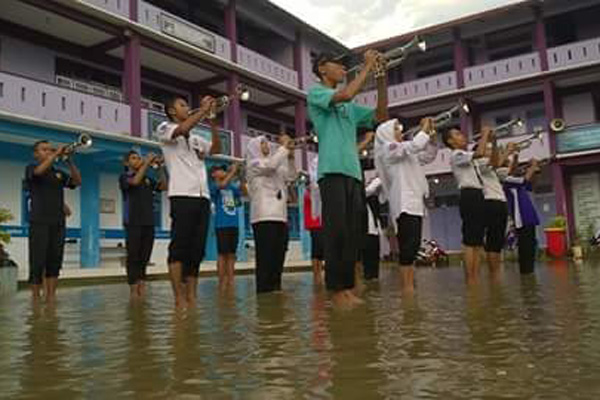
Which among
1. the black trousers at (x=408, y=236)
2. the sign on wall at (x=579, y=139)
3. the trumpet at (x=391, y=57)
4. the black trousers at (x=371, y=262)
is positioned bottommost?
the black trousers at (x=371, y=262)

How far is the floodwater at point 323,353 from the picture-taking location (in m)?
1.71

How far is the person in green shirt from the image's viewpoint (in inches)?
157

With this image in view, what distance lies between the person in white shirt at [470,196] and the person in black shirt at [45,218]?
3.86 metres

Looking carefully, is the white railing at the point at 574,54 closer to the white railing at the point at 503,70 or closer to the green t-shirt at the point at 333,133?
the white railing at the point at 503,70

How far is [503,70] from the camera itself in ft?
72.6

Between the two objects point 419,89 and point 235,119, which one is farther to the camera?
point 419,89

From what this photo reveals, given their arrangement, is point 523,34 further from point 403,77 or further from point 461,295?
point 461,295

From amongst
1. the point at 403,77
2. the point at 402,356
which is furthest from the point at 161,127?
the point at 403,77

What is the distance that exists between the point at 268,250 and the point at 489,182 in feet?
8.21

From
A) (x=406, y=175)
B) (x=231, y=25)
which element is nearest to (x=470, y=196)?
(x=406, y=175)

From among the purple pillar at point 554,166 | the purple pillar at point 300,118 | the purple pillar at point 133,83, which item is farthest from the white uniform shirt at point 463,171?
the purple pillar at point 300,118

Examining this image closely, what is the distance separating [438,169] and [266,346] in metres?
21.5

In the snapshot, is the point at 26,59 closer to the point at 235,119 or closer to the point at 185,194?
the point at 235,119

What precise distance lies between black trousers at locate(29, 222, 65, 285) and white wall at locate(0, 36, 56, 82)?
32.6ft
